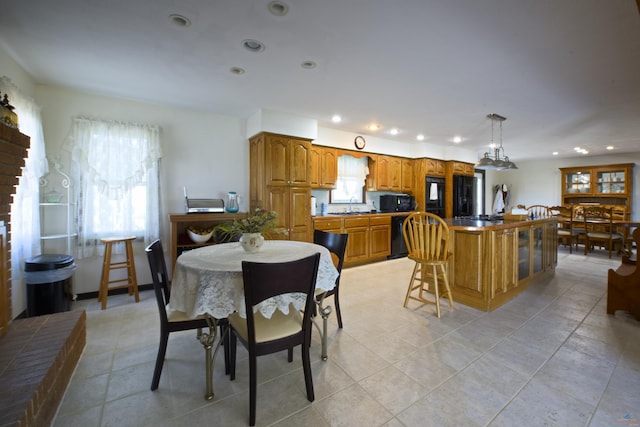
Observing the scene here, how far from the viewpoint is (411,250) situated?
10.2ft

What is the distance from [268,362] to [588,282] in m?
4.49

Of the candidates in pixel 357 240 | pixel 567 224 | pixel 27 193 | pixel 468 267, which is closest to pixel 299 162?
pixel 357 240

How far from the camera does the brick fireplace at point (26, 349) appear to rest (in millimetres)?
1281

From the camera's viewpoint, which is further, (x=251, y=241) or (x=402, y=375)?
(x=251, y=241)

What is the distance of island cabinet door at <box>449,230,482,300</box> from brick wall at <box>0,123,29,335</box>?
378cm

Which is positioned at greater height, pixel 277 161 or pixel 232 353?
pixel 277 161

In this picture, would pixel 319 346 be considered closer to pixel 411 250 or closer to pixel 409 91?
pixel 411 250

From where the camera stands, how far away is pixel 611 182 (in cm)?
732

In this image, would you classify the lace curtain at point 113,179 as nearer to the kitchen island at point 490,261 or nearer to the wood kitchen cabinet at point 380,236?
the wood kitchen cabinet at point 380,236

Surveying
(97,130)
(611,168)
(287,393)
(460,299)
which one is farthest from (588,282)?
(97,130)

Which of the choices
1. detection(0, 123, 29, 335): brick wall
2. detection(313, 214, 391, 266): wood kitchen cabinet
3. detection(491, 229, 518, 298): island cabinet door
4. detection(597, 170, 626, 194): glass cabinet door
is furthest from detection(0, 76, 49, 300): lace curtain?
detection(597, 170, 626, 194): glass cabinet door

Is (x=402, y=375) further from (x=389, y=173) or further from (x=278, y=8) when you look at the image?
(x=389, y=173)

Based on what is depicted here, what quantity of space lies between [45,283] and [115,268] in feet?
1.99

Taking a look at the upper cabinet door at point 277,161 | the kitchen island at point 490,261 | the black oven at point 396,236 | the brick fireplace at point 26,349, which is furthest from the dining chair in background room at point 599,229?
the brick fireplace at point 26,349
